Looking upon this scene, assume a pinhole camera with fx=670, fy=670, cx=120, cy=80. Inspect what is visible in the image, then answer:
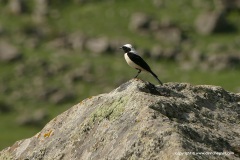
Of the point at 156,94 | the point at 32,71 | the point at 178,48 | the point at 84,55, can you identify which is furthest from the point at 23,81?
the point at 156,94

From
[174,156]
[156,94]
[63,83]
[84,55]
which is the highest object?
[84,55]

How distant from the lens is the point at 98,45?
88875 millimetres

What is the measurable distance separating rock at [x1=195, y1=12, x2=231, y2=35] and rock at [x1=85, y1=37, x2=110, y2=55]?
1286 centimetres

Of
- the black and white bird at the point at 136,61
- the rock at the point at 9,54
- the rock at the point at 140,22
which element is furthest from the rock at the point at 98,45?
the black and white bird at the point at 136,61

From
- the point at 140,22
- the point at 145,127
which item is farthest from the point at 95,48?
the point at 145,127

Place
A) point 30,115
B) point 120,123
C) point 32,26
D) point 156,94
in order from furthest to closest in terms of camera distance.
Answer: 1. point 32,26
2. point 30,115
3. point 156,94
4. point 120,123

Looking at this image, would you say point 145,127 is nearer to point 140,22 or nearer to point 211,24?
point 211,24

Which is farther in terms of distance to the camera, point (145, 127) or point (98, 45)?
point (98, 45)

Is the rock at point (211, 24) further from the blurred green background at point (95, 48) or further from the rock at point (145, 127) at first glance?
the rock at point (145, 127)

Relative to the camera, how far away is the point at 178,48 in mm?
87500

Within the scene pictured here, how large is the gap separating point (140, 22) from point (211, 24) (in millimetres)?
9648

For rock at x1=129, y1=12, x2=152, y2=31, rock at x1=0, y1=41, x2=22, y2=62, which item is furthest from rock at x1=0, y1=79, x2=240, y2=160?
rock at x1=129, y1=12, x2=152, y2=31

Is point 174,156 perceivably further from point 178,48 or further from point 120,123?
point 178,48

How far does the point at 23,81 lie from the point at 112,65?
1122 cm
